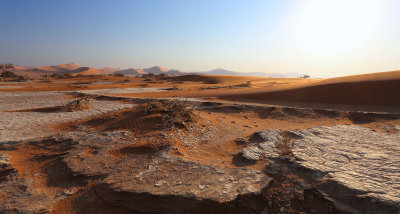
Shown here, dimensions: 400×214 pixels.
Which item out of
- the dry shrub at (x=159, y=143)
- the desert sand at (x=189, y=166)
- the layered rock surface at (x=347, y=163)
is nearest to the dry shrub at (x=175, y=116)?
the desert sand at (x=189, y=166)

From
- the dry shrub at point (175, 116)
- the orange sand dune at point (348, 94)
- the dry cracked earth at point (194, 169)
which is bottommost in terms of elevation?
the dry cracked earth at point (194, 169)

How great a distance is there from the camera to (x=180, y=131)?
15.8 feet

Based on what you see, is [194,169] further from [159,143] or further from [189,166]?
[159,143]

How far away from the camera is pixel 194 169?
309 centimetres

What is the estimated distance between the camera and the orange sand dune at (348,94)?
28.9 ft

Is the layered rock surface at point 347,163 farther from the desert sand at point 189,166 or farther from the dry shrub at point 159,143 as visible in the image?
the dry shrub at point 159,143

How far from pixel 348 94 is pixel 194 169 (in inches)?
385

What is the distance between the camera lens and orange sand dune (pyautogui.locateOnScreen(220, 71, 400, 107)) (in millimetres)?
8797

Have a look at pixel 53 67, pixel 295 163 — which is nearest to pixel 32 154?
pixel 295 163

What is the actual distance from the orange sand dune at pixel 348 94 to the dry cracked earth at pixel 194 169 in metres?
4.24

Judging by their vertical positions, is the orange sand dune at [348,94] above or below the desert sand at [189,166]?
above

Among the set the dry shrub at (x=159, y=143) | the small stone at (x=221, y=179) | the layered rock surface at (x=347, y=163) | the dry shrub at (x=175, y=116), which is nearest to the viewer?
the layered rock surface at (x=347, y=163)

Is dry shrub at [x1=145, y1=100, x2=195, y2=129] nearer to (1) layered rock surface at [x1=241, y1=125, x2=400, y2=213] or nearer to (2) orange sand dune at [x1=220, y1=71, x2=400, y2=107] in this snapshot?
(1) layered rock surface at [x1=241, y1=125, x2=400, y2=213]

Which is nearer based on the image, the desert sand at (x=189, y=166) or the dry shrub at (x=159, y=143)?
the desert sand at (x=189, y=166)
